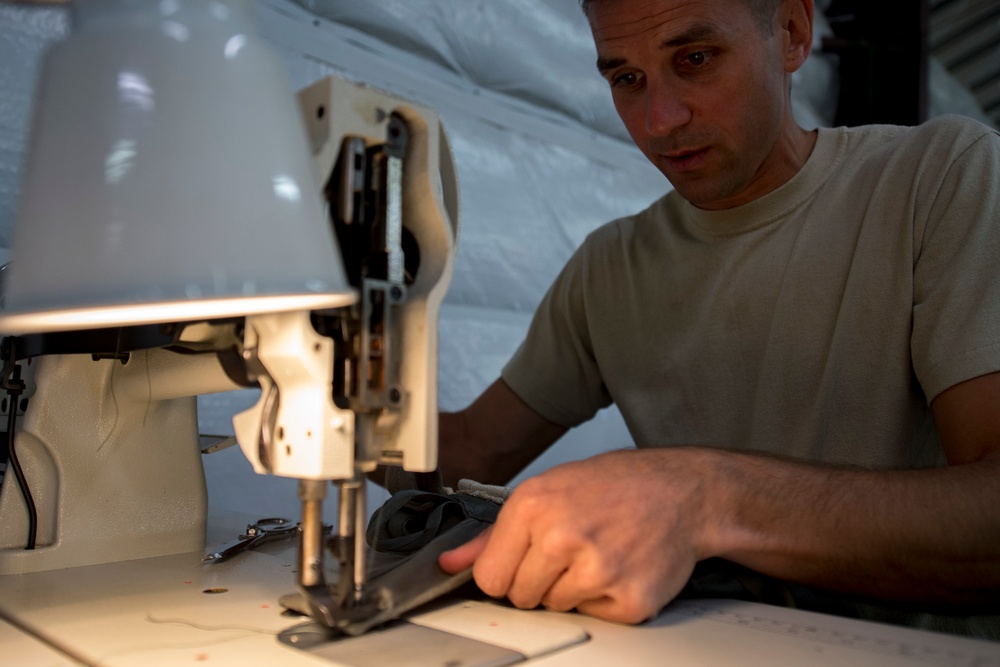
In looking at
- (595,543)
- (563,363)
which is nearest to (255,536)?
(595,543)

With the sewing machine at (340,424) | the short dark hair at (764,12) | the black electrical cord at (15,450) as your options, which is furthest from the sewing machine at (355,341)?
the short dark hair at (764,12)

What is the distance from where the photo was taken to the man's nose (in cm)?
139

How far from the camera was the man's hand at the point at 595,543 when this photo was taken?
0.74m

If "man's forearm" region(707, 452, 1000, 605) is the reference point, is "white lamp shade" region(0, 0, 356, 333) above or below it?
above

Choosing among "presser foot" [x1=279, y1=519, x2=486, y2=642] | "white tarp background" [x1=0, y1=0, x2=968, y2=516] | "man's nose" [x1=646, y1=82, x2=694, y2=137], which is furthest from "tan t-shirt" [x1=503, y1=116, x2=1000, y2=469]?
"presser foot" [x1=279, y1=519, x2=486, y2=642]

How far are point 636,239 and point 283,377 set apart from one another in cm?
117

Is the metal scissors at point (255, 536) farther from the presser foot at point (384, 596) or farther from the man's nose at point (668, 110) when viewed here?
the man's nose at point (668, 110)

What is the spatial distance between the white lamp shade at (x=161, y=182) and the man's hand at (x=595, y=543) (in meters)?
0.34

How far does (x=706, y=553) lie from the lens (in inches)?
32.0

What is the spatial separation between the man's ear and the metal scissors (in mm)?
1163

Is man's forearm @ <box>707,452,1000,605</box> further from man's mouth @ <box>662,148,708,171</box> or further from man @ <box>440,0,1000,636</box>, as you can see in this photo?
man's mouth @ <box>662,148,708,171</box>

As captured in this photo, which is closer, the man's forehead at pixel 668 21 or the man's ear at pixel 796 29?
the man's forehead at pixel 668 21

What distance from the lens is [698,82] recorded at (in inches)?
54.3

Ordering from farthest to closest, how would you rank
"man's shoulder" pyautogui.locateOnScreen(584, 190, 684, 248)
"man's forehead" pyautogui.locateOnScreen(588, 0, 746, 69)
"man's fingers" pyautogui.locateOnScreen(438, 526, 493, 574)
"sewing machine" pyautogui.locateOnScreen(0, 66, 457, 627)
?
1. "man's shoulder" pyautogui.locateOnScreen(584, 190, 684, 248)
2. "man's forehead" pyautogui.locateOnScreen(588, 0, 746, 69)
3. "man's fingers" pyautogui.locateOnScreen(438, 526, 493, 574)
4. "sewing machine" pyautogui.locateOnScreen(0, 66, 457, 627)
